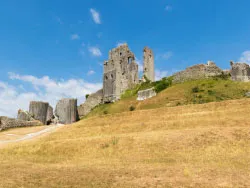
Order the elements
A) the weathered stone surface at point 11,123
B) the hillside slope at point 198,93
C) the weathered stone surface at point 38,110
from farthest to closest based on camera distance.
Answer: the weathered stone surface at point 38,110 → the weathered stone surface at point 11,123 → the hillside slope at point 198,93

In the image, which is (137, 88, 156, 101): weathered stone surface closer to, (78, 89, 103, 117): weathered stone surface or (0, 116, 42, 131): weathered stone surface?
(0, 116, 42, 131): weathered stone surface

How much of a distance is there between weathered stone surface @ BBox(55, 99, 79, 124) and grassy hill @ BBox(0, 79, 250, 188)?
579 inches

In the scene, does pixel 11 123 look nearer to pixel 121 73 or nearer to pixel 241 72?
pixel 121 73

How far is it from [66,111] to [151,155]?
32.6 metres

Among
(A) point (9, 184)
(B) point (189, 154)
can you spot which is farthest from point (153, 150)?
(A) point (9, 184)

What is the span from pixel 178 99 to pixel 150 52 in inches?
1183

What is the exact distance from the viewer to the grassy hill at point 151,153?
439 inches

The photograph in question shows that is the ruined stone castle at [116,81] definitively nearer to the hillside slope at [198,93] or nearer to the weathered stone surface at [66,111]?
the weathered stone surface at [66,111]

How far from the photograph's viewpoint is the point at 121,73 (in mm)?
60812

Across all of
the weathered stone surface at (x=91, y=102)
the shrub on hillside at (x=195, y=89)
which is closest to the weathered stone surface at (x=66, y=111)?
the weathered stone surface at (x=91, y=102)

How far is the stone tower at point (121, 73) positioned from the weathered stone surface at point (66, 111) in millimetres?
15031

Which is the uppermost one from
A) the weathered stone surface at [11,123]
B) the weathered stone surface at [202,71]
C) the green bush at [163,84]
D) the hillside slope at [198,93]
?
the weathered stone surface at [202,71]

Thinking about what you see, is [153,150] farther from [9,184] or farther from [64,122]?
[64,122]

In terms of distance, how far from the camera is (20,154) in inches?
790
